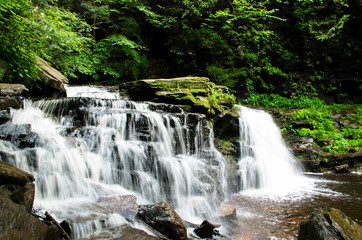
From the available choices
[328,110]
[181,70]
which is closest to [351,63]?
[328,110]

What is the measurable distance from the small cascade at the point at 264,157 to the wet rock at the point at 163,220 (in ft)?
13.6

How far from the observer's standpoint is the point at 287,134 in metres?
10.3

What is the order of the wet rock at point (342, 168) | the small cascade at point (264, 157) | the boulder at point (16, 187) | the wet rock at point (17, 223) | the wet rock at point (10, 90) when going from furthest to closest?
the wet rock at point (342, 168), the small cascade at point (264, 157), the wet rock at point (10, 90), the boulder at point (16, 187), the wet rock at point (17, 223)

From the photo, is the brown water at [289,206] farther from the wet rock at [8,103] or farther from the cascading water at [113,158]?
the wet rock at [8,103]

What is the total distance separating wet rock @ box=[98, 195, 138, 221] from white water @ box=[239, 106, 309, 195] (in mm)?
4292

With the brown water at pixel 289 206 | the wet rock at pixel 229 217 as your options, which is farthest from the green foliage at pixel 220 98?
the wet rock at pixel 229 217

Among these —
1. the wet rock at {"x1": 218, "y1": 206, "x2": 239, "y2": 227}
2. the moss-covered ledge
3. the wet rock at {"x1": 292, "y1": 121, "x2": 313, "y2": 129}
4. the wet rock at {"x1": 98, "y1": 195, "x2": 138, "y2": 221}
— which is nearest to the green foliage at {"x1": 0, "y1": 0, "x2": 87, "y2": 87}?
the moss-covered ledge

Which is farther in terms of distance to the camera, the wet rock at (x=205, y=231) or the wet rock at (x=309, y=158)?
the wet rock at (x=309, y=158)

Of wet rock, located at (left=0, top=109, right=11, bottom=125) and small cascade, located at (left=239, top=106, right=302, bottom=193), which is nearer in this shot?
wet rock, located at (left=0, top=109, right=11, bottom=125)

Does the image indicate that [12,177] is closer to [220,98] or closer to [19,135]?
[19,135]

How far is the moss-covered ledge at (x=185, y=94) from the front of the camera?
7.84 metres

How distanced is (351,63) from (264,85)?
230 inches

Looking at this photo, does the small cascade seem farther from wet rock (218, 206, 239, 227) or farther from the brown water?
wet rock (218, 206, 239, 227)

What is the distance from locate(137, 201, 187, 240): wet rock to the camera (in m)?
3.36
